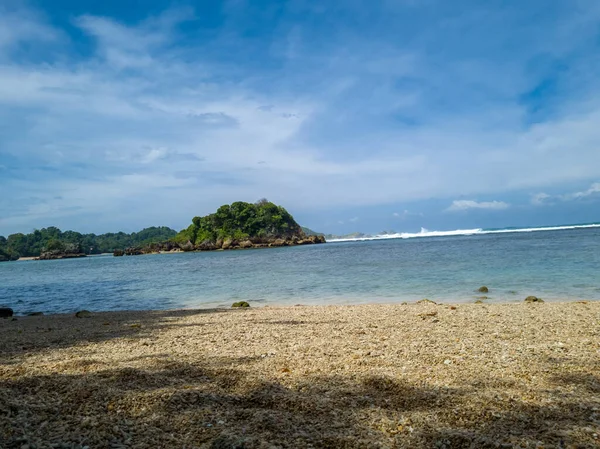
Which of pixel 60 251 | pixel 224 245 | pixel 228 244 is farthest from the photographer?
pixel 60 251

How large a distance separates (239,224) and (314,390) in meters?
115

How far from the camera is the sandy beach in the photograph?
3713 millimetres

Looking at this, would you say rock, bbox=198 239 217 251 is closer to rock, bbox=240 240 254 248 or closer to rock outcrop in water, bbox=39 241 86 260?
rock, bbox=240 240 254 248

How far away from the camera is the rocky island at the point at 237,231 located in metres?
114

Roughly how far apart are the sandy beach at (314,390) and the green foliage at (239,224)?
107098mm

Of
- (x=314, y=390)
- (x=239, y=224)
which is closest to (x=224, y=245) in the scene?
(x=239, y=224)

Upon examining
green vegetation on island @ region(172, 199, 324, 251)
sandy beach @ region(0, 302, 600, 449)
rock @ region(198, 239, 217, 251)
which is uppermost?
green vegetation on island @ region(172, 199, 324, 251)

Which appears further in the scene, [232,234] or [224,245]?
[232,234]

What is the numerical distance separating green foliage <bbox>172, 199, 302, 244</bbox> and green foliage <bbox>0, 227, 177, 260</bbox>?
34.4 m

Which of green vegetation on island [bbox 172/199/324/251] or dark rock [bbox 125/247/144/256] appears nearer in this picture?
green vegetation on island [bbox 172/199/324/251]

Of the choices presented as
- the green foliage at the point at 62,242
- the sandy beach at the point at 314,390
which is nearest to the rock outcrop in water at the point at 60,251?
the green foliage at the point at 62,242

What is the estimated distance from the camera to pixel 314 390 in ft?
16.1

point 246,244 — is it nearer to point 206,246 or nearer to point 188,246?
point 206,246

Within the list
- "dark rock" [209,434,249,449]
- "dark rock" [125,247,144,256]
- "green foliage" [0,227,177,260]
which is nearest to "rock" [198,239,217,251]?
"dark rock" [125,247,144,256]
